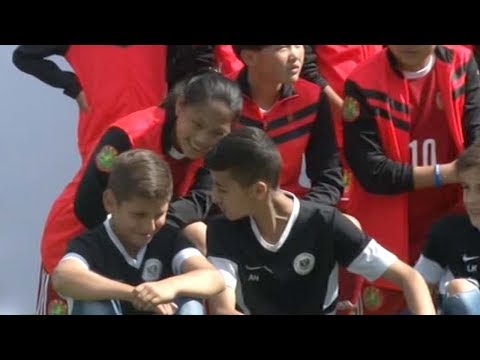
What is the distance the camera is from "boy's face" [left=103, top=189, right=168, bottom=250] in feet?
13.1

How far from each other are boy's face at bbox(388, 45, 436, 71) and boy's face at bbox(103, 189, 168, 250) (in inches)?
30.7

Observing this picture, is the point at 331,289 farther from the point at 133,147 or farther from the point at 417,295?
the point at 133,147

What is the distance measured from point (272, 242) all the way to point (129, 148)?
468mm

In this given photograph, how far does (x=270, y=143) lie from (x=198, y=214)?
29 centimetres

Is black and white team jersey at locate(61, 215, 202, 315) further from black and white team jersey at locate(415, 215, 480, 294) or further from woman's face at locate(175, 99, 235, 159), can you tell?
black and white team jersey at locate(415, 215, 480, 294)

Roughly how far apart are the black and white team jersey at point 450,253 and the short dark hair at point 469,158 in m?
0.13

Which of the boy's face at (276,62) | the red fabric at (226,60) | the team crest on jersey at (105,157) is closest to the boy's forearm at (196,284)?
the team crest on jersey at (105,157)

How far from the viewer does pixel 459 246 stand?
4.09 metres

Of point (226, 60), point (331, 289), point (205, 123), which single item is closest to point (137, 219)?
point (205, 123)

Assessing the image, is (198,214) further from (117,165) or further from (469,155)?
(469,155)

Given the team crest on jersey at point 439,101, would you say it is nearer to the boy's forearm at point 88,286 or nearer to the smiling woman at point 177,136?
the smiling woman at point 177,136

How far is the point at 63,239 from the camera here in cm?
432

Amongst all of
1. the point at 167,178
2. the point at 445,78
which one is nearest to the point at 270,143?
the point at 167,178

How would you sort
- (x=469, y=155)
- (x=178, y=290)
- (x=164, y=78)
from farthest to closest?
(x=164, y=78)
(x=469, y=155)
(x=178, y=290)
